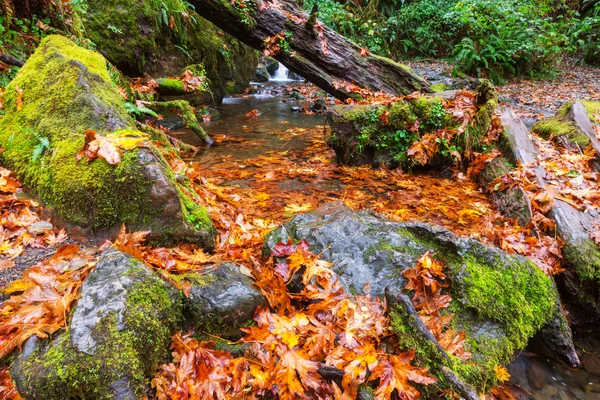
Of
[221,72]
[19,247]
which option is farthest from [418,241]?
[221,72]

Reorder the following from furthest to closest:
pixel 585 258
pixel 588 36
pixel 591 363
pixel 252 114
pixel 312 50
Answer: pixel 588 36 → pixel 252 114 → pixel 312 50 → pixel 585 258 → pixel 591 363

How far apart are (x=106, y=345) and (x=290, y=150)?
5.24 m

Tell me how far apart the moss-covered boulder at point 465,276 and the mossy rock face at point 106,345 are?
1.09 metres

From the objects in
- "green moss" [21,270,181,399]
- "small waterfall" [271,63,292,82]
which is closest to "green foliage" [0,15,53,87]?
"green moss" [21,270,181,399]

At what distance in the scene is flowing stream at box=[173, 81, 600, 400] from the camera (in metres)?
2.54

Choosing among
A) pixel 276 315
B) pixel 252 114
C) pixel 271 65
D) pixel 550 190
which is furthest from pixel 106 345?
pixel 271 65

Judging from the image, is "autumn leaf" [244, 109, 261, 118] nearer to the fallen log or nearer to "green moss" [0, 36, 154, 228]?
"green moss" [0, 36, 154, 228]

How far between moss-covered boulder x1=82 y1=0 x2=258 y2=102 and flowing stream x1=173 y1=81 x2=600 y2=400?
1.29 meters

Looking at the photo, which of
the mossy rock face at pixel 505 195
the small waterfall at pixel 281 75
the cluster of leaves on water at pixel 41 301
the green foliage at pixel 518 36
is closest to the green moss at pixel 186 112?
the cluster of leaves on water at pixel 41 301

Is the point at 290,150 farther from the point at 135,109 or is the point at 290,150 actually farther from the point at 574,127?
the point at 574,127

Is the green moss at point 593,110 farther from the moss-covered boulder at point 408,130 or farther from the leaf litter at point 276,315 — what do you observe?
the leaf litter at point 276,315

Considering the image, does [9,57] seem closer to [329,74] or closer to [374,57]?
[329,74]

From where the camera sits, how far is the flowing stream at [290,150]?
254 centimetres

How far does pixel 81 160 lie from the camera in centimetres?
271
